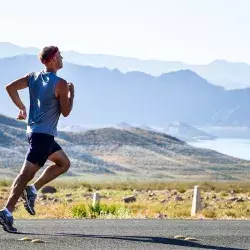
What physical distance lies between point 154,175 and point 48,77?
108 meters

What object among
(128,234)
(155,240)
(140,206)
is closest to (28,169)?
(128,234)

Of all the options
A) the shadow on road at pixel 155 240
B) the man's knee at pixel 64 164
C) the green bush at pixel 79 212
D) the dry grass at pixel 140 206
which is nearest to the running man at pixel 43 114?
the man's knee at pixel 64 164

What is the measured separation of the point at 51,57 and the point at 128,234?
2.15 metres

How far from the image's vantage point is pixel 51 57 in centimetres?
930

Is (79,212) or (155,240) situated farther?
(79,212)

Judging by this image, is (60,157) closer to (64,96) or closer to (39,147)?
(39,147)

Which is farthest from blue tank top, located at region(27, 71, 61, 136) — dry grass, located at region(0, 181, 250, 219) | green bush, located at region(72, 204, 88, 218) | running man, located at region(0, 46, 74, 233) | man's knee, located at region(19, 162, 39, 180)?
green bush, located at region(72, 204, 88, 218)

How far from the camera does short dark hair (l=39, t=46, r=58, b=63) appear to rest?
9.27 metres

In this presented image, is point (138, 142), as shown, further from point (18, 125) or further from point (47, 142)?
point (47, 142)

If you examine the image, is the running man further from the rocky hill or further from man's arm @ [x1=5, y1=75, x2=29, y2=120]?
the rocky hill

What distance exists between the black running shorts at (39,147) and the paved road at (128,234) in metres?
0.80

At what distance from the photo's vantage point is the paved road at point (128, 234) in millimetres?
8664

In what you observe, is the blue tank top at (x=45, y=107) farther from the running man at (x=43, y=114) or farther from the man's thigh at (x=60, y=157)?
the man's thigh at (x=60, y=157)

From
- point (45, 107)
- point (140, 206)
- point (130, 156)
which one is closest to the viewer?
point (45, 107)
